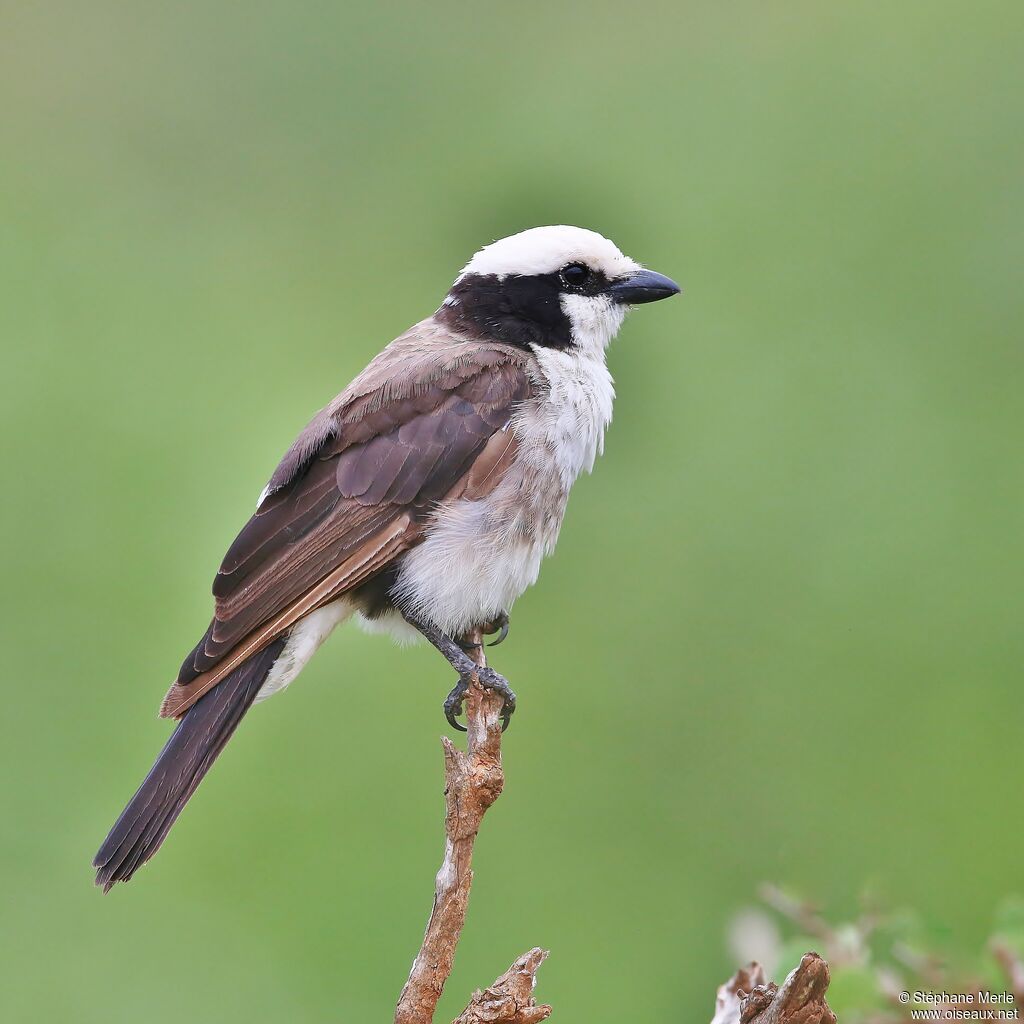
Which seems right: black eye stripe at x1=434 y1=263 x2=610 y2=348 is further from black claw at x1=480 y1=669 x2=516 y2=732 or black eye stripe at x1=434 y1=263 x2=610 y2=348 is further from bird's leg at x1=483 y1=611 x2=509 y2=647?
black claw at x1=480 y1=669 x2=516 y2=732

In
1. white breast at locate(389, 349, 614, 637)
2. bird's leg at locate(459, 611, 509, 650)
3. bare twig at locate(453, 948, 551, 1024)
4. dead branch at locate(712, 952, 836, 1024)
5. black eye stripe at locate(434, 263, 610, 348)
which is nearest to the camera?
dead branch at locate(712, 952, 836, 1024)

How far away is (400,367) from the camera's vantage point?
4008mm

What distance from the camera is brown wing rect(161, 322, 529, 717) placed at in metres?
3.62

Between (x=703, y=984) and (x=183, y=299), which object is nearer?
(x=703, y=984)

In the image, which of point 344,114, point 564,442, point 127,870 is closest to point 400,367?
point 564,442

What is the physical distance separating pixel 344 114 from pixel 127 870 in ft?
15.7

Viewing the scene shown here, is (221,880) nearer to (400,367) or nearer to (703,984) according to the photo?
(703,984)

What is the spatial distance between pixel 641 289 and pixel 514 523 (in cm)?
81

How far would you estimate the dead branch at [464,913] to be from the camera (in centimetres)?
267

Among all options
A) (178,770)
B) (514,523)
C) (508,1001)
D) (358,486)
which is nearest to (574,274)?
(514,523)

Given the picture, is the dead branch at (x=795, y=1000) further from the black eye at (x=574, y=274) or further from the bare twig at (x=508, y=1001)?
the black eye at (x=574, y=274)

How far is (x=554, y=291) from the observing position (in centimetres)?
430

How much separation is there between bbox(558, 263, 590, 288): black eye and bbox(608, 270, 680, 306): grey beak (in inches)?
3.1

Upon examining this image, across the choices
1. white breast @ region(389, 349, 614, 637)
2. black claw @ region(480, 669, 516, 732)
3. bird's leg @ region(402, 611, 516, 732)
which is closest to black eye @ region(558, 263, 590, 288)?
white breast @ region(389, 349, 614, 637)
